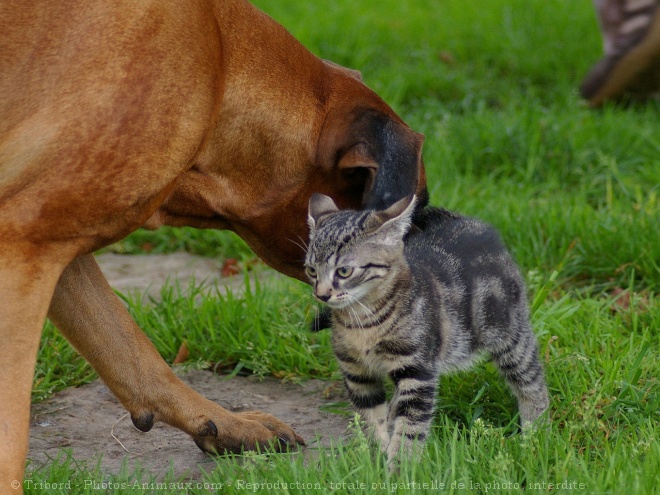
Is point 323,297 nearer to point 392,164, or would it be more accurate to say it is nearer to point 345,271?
point 345,271

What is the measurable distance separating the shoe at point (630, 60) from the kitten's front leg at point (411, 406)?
4.78 metres

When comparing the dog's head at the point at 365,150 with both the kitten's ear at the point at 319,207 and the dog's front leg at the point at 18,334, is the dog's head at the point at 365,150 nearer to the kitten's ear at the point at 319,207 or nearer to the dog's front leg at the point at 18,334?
the kitten's ear at the point at 319,207

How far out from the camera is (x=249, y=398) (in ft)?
14.2

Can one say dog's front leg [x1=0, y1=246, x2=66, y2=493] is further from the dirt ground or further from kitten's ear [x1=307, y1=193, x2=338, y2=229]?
kitten's ear [x1=307, y1=193, x2=338, y2=229]

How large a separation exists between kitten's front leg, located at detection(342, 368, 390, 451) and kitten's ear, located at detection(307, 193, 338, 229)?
555 mm

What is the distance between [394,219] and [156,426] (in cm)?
143

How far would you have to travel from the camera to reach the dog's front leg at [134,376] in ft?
12.3

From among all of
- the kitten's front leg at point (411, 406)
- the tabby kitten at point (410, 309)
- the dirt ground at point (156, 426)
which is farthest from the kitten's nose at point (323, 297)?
the dirt ground at point (156, 426)

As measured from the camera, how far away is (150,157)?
3174 mm

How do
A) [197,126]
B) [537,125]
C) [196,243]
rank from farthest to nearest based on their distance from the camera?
[537,125] < [196,243] < [197,126]

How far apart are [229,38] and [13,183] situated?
0.98m

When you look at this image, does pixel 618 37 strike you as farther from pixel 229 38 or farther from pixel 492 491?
pixel 492 491

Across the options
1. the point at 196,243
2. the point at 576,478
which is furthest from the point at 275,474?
the point at 196,243

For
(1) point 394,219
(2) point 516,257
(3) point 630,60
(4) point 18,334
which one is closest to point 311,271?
(1) point 394,219
